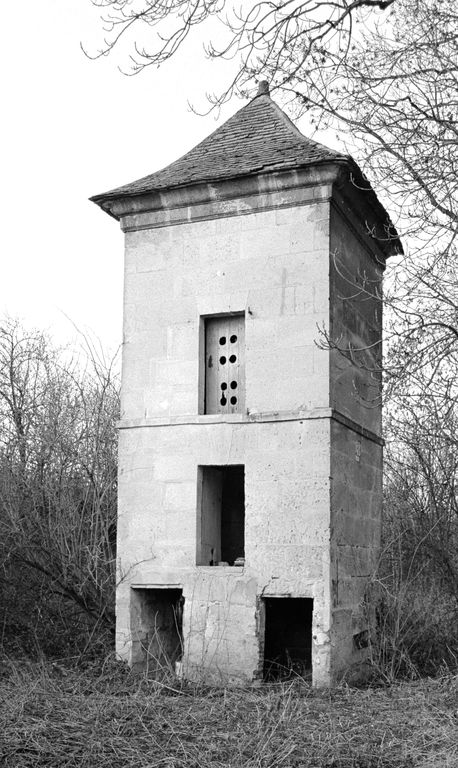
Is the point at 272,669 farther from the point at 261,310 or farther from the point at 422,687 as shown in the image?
the point at 261,310

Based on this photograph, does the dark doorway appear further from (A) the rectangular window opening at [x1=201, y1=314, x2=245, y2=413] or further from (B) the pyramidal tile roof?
(B) the pyramidal tile roof

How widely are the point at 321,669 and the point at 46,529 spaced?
18.7ft

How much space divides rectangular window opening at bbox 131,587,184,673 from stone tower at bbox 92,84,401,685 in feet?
0.08

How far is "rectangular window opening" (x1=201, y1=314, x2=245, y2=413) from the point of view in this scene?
11.3m

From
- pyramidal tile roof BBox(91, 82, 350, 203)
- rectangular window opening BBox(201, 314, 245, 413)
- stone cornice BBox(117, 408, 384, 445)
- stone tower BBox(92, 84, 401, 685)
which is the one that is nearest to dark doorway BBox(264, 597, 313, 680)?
stone tower BBox(92, 84, 401, 685)

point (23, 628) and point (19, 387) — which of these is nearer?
point (23, 628)

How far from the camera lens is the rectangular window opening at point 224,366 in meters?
11.3

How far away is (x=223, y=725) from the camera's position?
819cm

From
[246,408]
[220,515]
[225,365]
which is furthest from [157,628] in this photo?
[225,365]

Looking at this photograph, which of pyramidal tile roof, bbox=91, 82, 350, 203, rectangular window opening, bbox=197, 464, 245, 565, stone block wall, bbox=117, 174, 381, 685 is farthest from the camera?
→ rectangular window opening, bbox=197, 464, 245, 565

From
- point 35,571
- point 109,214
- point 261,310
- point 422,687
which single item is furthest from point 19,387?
point 422,687

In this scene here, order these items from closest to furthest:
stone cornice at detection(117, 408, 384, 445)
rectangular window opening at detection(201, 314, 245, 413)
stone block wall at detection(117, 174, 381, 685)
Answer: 1. stone block wall at detection(117, 174, 381, 685)
2. stone cornice at detection(117, 408, 384, 445)
3. rectangular window opening at detection(201, 314, 245, 413)

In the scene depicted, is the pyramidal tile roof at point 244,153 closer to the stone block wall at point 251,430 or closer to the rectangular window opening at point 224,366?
the stone block wall at point 251,430

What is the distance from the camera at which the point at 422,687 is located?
998cm
